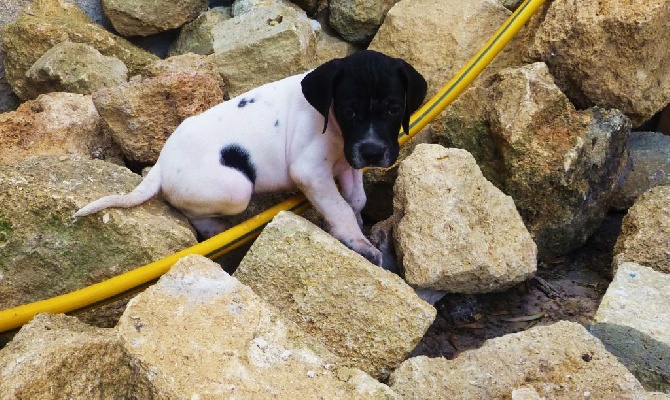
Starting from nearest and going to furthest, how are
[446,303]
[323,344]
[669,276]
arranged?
[323,344]
[669,276]
[446,303]

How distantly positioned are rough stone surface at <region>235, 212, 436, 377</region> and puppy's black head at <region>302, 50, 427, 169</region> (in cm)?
63

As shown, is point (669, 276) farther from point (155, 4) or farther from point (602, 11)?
point (155, 4)

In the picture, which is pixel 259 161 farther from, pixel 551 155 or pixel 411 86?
pixel 551 155

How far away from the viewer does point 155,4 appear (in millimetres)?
5871

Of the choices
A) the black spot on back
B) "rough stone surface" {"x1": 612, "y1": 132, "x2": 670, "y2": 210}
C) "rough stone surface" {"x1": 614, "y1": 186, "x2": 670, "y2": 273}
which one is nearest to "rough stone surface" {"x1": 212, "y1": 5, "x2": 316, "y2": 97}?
the black spot on back

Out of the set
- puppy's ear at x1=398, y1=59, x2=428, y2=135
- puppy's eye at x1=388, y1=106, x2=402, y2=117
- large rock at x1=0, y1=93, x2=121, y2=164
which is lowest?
large rock at x1=0, y1=93, x2=121, y2=164

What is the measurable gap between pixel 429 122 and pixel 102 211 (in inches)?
90.5

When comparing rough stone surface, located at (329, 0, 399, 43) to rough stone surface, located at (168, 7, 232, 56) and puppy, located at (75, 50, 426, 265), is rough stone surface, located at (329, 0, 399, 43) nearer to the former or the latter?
rough stone surface, located at (168, 7, 232, 56)

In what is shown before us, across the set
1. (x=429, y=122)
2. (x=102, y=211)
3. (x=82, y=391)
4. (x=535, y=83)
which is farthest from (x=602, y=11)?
(x=82, y=391)

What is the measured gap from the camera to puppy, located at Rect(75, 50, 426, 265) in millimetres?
3594

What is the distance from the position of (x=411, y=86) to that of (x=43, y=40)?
344 centimetres

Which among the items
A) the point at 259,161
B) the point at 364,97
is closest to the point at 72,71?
the point at 259,161

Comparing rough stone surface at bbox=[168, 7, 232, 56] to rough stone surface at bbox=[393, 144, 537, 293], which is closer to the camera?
rough stone surface at bbox=[393, 144, 537, 293]

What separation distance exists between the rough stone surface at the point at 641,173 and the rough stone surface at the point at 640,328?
1.49 metres
